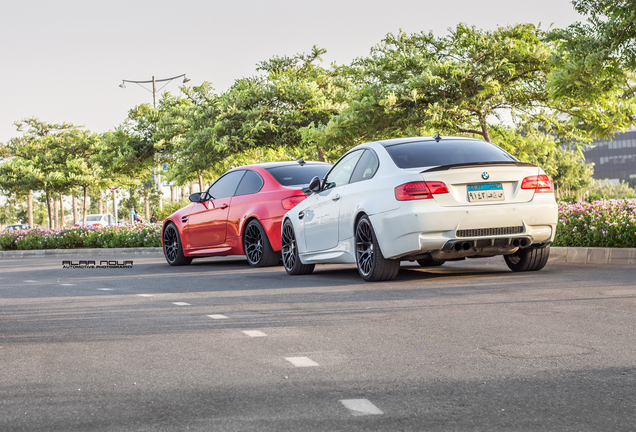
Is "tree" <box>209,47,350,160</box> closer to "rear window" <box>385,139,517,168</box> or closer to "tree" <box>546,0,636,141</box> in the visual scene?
"tree" <box>546,0,636,141</box>

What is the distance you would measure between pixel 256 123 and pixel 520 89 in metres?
8.93

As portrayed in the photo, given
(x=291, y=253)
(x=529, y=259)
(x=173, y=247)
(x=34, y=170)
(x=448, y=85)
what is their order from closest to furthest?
1. (x=529, y=259)
2. (x=291, y=253)
3. (x=173, y=247)
4. (x=448, y=85)
5. (x=34, y=170)

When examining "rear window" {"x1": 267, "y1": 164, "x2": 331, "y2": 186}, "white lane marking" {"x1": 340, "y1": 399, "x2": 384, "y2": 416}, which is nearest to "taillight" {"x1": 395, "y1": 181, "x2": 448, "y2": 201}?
"rear window" {"x1": 267, "y1": 164, "x2": 331, "y2": 186}

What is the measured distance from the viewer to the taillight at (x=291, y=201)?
11000mm

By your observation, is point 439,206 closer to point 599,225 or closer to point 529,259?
point 529,259

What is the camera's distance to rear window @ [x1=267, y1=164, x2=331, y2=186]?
37.5 feet

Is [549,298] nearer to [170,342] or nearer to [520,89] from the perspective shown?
[170,342]

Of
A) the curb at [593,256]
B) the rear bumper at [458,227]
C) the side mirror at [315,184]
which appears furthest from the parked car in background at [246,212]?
the curb at [593,256]

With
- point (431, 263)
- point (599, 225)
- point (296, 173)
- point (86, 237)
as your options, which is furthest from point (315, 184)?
point (86, 237)

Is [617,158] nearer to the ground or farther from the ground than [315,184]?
farther from the ground

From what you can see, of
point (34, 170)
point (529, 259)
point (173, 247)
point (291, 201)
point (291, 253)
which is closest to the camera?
point (529, 259)

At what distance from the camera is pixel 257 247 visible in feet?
38.1

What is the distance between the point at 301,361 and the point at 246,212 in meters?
7.30

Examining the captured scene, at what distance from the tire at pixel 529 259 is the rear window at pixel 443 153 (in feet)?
3.94
